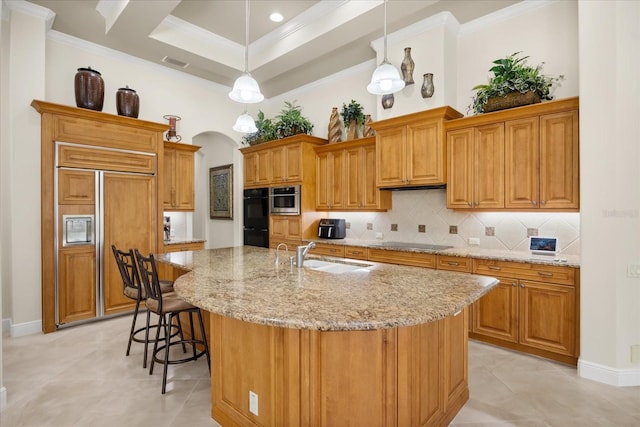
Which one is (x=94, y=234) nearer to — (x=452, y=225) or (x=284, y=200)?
(x=284, y=200)

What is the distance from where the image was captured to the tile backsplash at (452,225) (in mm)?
3271

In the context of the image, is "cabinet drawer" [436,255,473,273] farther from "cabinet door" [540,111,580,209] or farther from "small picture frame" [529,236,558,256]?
"cabinet door" [540,111,580,209]

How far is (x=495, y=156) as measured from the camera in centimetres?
337

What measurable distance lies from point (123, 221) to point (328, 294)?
3438 mm

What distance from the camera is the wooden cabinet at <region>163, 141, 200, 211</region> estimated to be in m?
4.93

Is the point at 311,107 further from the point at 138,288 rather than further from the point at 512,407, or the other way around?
the point at 512,407

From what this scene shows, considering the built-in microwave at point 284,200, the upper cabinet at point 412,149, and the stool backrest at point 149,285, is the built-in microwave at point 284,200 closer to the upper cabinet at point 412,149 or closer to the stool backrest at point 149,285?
the upper cabinet at point 412,149

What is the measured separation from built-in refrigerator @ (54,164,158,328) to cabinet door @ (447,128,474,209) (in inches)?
147

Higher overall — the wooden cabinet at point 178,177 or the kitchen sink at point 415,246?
the wooden cabinet at point 178,177

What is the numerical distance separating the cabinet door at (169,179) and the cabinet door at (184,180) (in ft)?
0.15

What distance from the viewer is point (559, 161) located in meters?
2.99

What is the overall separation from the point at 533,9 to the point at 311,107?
10.7ft

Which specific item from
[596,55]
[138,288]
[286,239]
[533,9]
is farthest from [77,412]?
[533,9]

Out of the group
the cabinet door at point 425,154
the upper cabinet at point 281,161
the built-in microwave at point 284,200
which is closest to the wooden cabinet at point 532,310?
the cabinet door at point 425,154
